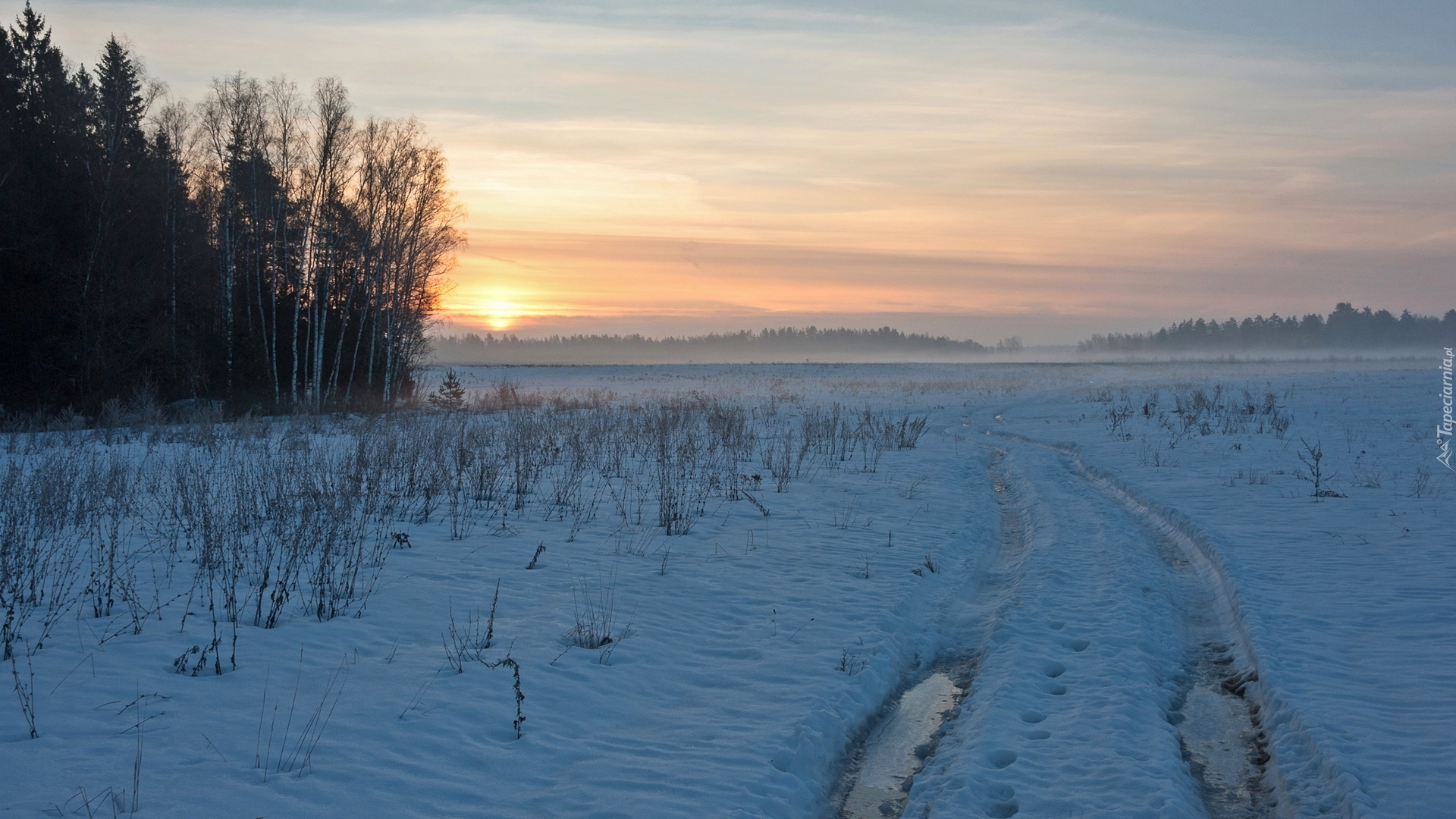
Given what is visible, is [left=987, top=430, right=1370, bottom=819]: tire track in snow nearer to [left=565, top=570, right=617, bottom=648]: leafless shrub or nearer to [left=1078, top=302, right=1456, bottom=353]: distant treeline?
[left=565, top=570, right=617, bottom=648]: leafless shrub

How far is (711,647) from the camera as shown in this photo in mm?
6086

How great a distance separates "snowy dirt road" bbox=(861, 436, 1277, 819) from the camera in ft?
13.0

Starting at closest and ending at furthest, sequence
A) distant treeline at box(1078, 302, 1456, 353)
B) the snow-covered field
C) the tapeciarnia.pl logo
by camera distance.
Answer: the snow-covered field
the tapeciarnia.pl logo
distant treeline at box(1078, 302, 1456, 353)

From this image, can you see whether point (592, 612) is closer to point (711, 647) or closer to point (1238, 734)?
point (711, 647)

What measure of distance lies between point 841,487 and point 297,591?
346 inches

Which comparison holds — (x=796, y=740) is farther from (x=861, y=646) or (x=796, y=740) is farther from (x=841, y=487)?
(x=841, y=487)

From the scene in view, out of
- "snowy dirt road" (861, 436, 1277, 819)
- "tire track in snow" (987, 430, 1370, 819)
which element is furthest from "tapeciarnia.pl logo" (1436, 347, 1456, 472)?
"tire track in snow" (987, 430, 1370, 819)

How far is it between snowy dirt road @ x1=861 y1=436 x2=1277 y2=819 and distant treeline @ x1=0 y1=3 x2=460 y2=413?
23982mm

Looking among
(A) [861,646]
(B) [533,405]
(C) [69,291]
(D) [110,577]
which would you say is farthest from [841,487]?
(C) [69,291]

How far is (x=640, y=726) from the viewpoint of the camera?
4703 mm

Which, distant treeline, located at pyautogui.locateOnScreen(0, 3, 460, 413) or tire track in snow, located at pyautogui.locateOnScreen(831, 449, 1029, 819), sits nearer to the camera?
tire track in snow, located at pyautogui.locateOnScreen(831, 449, 1029, 819)

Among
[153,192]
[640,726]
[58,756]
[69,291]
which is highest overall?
[153,192]

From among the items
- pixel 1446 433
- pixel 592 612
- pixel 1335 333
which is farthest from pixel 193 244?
pixel 1335 333

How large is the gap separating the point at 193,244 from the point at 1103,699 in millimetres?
32074
